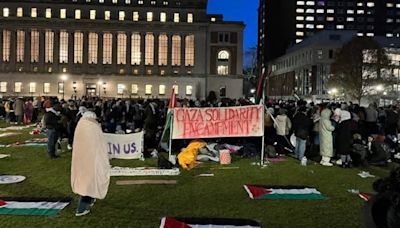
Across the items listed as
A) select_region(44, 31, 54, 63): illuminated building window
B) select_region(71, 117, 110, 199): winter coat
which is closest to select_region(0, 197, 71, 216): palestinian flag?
select_region(71, 117, 110, 199): winter coat

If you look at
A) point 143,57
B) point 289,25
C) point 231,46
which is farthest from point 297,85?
point 289,25

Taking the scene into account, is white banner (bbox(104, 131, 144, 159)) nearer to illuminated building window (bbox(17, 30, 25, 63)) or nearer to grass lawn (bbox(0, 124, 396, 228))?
grass lawn (bbox(0, 124, 396, 228))

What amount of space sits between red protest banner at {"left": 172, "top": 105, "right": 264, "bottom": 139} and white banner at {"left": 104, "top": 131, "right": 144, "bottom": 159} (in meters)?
1.45

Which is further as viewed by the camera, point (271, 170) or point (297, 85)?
point (297, 85)

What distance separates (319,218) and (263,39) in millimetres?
178067

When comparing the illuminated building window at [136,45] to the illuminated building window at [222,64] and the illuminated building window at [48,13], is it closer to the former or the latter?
the illuminated building window at [222,64]

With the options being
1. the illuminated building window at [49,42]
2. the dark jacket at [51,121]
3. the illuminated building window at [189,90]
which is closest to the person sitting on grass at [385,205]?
the dark jacket at [51,121]

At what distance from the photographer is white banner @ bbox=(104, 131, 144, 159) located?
54.1 ft

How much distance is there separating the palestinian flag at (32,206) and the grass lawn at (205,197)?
0.24 metres

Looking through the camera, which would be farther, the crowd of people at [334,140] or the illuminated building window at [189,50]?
the illuminated building window at [189,50]

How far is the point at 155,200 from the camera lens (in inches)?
424

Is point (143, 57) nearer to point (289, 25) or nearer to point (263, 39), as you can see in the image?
point (289, 25)

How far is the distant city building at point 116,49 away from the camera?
102375 mm

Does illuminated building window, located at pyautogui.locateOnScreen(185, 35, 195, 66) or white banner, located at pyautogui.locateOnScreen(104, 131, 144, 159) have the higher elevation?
illuminated building window, located at pyautogui.locateOnScreen(185, 35, 195, 66)
